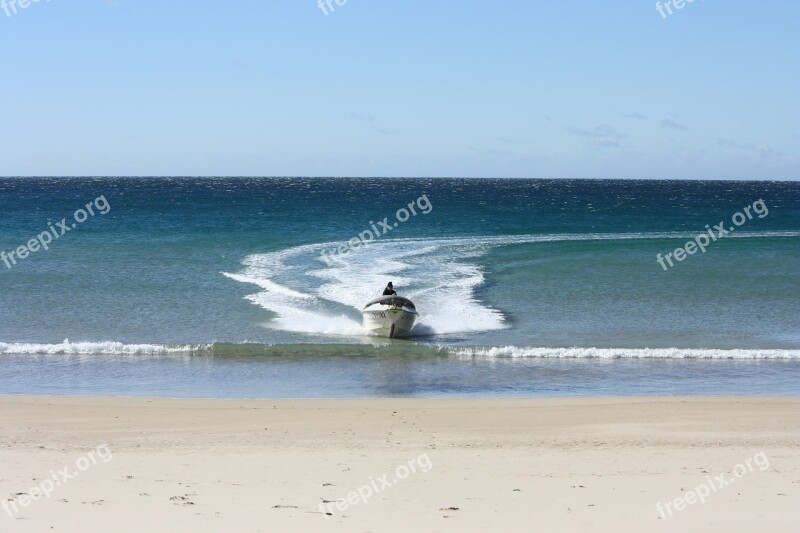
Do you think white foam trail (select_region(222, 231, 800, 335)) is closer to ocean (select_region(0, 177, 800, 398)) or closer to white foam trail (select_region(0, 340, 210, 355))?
ocean (select_region(0, 177, 800, 398))

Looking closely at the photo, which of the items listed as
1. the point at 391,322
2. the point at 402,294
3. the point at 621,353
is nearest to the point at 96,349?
the point at 391,322

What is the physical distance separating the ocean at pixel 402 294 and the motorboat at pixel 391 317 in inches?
16.7

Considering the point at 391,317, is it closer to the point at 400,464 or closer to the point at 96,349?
the point at 96,349

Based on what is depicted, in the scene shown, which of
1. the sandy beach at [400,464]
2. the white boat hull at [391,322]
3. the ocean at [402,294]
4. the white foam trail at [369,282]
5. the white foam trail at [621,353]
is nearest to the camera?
the sandy beach at [400,464]

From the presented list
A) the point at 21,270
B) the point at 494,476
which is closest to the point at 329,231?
the point at 21,270

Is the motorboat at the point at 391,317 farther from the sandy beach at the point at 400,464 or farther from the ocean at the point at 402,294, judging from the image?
the sandy beach at the point at 400,464

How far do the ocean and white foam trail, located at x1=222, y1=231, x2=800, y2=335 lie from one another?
11 centimetres

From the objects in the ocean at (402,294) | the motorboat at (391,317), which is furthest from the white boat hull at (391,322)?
the ocean at (402,294)

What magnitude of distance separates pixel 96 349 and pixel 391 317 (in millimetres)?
7065

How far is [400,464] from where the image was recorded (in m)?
11.2

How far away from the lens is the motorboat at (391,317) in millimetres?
22125

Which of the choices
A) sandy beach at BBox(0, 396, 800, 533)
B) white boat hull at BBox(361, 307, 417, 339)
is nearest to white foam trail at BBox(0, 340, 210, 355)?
white boat hull at BBox(361, 307, 417, 339)

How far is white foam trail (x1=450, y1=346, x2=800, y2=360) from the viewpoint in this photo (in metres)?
19.5

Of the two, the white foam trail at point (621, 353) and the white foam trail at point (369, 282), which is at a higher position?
the white foam trail at point (369, 282)
